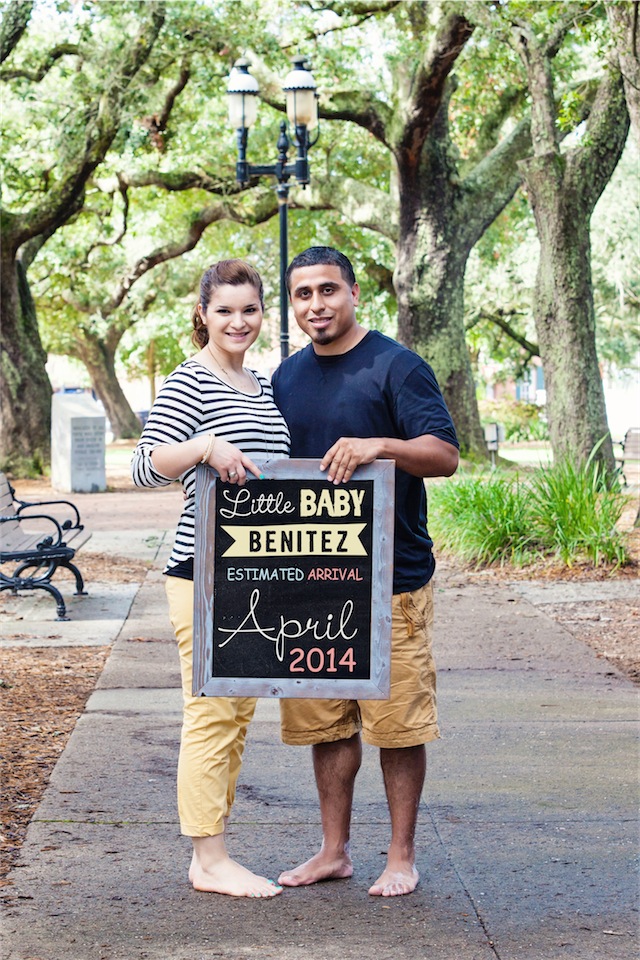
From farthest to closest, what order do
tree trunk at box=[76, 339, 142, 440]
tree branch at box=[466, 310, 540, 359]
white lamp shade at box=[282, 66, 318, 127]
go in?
tree trunk at box=[76, 339, 142, 440], tree branch at box=[466, 310, 540, 359], white lamp shade at box=[282, 66, 318, 127]

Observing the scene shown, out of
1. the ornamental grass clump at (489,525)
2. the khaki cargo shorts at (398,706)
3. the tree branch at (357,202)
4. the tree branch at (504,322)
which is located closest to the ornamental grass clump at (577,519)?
the ornamental grass clump at (489,525)

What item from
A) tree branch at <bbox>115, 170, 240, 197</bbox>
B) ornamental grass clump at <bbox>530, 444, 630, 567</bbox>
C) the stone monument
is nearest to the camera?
ornamental grass clump at <bbox>530, 444, 630, 567</bbox>

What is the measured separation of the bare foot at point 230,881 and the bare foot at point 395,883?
0.30 metres

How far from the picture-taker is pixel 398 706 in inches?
156

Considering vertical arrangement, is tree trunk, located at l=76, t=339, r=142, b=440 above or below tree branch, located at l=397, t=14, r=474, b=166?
below

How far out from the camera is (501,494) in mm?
12000

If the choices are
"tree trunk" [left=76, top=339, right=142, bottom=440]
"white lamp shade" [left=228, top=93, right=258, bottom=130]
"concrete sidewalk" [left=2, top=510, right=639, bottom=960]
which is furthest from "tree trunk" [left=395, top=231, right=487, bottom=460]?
"tree trunk" [left=76, top=339, right=142, bottom=440]

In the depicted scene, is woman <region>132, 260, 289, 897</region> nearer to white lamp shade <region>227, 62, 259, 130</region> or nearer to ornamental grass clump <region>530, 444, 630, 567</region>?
ornamental grass clump <region>530, 444, 630, 567</region>

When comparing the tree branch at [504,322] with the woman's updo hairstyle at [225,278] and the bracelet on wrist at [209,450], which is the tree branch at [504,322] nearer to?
the woman's updo hairstyle at [225,278]

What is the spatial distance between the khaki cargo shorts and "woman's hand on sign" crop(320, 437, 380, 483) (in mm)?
477

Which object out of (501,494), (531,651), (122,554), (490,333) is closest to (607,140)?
(501,494)

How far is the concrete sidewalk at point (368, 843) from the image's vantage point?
3.59 metres

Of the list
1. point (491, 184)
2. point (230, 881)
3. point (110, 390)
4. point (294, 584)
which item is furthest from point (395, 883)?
point (110, 390)

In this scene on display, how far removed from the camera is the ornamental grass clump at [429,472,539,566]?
1148 centimetres
